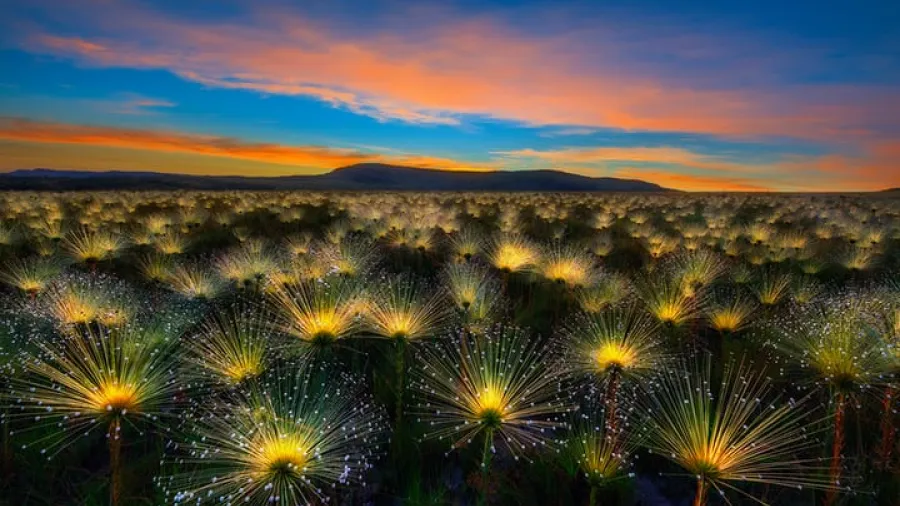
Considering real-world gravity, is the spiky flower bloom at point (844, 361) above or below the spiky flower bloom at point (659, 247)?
above

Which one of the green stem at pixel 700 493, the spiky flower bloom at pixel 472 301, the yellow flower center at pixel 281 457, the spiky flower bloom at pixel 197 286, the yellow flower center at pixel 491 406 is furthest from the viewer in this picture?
the spiky flower bloom at pixel 197 286

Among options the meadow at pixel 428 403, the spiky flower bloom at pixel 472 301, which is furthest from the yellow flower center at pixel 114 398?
the spiky flower bloom at pixel 472 301

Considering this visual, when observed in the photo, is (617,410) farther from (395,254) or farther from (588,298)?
(395,254)

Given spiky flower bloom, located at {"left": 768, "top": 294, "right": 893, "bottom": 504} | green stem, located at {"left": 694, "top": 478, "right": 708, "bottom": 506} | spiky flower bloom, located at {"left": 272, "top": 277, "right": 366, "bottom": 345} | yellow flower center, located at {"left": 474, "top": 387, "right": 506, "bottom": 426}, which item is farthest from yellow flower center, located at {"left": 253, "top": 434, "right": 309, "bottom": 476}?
spiky flower bloom, located at {"left": 768, "top": 294, "right": 893, "bottom": 504}

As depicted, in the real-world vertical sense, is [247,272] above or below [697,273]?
below

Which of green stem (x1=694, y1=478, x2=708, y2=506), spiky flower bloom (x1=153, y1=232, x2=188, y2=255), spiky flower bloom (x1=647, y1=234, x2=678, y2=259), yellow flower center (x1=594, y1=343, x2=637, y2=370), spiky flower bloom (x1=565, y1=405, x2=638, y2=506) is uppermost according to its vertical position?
yellow flower center (x1=594, y1=343, x2=637, y2=370)

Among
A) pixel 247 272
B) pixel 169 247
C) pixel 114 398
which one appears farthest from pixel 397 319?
pixel 169 247

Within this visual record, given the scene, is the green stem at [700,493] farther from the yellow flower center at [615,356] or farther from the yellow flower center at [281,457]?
the yellow flower center at [281,457]

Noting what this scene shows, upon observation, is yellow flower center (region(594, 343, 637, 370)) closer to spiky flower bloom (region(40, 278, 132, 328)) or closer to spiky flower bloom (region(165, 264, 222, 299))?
spiky flower bloom (region(40, 278, 132, 328))

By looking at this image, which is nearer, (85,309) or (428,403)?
(428,403)

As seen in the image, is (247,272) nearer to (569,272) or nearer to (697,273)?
(569,272)

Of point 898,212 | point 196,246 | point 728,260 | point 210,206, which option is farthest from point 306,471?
point 898,212
